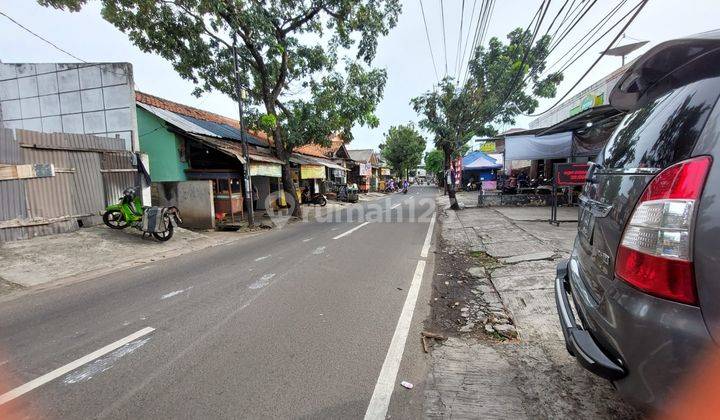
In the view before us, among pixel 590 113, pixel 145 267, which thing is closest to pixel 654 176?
pixel 145 267

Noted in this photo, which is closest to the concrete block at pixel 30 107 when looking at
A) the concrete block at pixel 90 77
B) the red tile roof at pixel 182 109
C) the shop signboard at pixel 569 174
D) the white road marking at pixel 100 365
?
the concrete block at pixel 90 77

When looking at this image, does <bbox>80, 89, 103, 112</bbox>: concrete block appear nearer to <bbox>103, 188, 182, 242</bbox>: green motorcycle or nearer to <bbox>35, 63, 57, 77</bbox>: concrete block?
<bbox>35, 63, 57, 77</bbox>: concrete block

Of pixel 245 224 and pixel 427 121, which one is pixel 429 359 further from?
pixel 427 121

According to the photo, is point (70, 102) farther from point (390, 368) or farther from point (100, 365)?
point (390, 368)

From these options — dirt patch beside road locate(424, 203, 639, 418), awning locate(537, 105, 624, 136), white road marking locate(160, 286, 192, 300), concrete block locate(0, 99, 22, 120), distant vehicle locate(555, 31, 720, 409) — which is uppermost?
concrete block locate(0, 99, 22, 120)

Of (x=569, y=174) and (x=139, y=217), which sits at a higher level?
(x=569, y=174)

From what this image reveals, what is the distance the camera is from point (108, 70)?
442 inches

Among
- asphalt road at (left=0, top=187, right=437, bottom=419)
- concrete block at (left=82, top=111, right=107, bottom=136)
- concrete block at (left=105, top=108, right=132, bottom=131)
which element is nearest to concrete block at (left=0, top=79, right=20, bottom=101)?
concrete block at (left=82, top=111, right=107, bottom=136)

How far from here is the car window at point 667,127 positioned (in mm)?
1389

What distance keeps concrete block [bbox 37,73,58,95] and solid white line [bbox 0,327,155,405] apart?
12.8 m

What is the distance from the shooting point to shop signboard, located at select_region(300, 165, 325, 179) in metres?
19.4

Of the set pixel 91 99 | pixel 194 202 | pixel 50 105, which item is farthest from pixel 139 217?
pixel 50 105

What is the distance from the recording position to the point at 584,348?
171 cm

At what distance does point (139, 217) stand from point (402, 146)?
47371 mm
